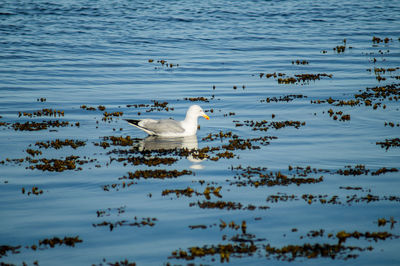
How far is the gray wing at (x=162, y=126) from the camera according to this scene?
1834 centimetres

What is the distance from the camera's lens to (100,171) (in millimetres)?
14562

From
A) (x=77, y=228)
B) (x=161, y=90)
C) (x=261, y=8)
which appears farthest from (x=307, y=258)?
(x=261, y=8)

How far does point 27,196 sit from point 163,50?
2817 centimetres

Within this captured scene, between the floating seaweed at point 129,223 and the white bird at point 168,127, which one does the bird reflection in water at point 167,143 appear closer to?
the white bird at point 168,127

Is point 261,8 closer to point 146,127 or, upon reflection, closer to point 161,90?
point 161,90

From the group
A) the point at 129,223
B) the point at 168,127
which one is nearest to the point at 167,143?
the point at 168,127

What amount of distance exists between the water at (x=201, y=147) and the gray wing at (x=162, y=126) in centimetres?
48

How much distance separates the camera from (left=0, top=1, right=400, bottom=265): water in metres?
10.3

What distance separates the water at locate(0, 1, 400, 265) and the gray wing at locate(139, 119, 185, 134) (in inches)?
18.8

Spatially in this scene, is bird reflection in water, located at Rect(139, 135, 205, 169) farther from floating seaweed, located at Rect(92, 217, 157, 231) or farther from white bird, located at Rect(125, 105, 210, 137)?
floating seaweed, located at Rect(92, 217, 157, 231)

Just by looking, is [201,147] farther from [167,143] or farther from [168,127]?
[168,127]

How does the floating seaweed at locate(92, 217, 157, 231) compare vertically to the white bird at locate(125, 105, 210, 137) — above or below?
below

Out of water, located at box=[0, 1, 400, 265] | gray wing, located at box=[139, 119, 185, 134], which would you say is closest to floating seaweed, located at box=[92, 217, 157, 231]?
water, located at box=[0, 1, 400, 265]

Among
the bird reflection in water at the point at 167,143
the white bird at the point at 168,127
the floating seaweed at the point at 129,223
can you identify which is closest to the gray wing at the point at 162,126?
the white bird at the point at 168,127
